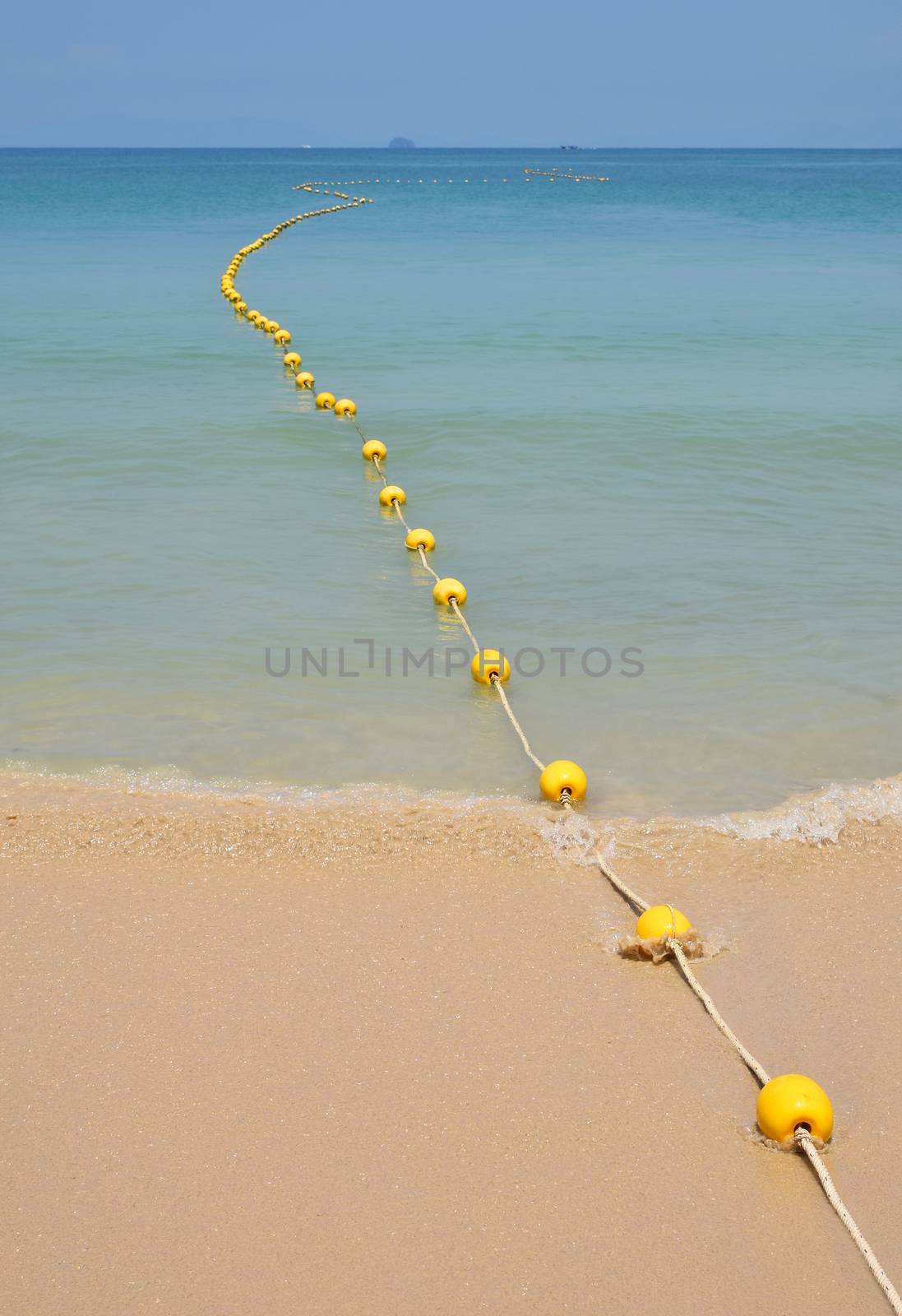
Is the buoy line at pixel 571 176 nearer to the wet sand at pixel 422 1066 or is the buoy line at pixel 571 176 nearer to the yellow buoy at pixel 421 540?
the yellow buoy at pixel 421 540

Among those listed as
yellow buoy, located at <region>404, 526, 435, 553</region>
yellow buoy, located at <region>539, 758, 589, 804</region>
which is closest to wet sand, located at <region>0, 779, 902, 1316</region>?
yellow buoy, located at <region>539, 758, 589, 804</region>

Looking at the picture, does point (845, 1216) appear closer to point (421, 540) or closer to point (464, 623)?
point (464, 623)

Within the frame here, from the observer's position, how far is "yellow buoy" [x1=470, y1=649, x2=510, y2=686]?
5414mm

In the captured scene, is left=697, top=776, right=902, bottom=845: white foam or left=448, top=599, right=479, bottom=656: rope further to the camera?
left=448, top=599, right=479, bottom=656: rope

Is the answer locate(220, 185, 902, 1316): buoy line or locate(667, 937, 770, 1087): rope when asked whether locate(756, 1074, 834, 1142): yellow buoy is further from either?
locate(667, 937, 770, 1087): rope

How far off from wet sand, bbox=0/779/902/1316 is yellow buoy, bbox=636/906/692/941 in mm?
105

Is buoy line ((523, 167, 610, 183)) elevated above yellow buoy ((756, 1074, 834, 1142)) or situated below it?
above

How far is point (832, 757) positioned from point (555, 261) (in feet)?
65.5

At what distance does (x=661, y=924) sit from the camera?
11.7 feet

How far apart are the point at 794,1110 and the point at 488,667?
9.33 ft

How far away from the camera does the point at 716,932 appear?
3713 millimetres

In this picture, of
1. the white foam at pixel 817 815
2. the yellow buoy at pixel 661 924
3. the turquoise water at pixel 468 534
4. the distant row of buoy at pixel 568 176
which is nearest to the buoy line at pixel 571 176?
the distant row of buoy at pixel 568 176

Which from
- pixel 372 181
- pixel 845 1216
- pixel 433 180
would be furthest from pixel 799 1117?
pixel 433 180

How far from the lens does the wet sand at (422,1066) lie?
258 cm
